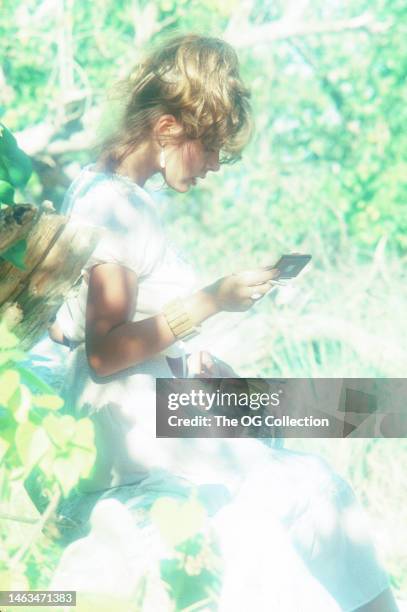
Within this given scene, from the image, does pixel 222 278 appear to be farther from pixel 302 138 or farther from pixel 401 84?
pixel 401 84

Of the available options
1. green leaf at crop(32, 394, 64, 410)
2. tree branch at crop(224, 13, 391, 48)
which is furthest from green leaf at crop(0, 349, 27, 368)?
tree branch at crop(224, 13, 391, 48)

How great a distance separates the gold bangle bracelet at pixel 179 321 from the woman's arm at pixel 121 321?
0.01 metres

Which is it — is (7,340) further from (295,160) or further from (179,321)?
(295,160)

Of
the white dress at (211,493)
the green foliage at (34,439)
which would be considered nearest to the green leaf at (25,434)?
the green foliage at (34,439)

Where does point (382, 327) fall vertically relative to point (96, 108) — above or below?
below

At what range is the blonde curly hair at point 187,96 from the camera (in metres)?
3.07

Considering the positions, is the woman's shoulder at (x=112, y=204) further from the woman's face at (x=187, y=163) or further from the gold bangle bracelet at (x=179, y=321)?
the gold bangle bracelet at (x=179, y=321)

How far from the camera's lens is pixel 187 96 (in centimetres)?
306

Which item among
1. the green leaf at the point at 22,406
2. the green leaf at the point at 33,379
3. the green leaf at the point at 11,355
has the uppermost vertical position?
the green leaf at the point at 11,355

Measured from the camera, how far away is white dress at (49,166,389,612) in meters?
3.12

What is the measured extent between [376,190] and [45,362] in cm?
114

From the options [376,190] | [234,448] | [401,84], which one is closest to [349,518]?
[234,448]

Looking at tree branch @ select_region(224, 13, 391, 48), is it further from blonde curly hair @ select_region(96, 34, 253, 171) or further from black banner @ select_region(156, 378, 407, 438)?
black banner @ select_region(156, 378, 407, 438)

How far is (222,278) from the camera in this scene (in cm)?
313
